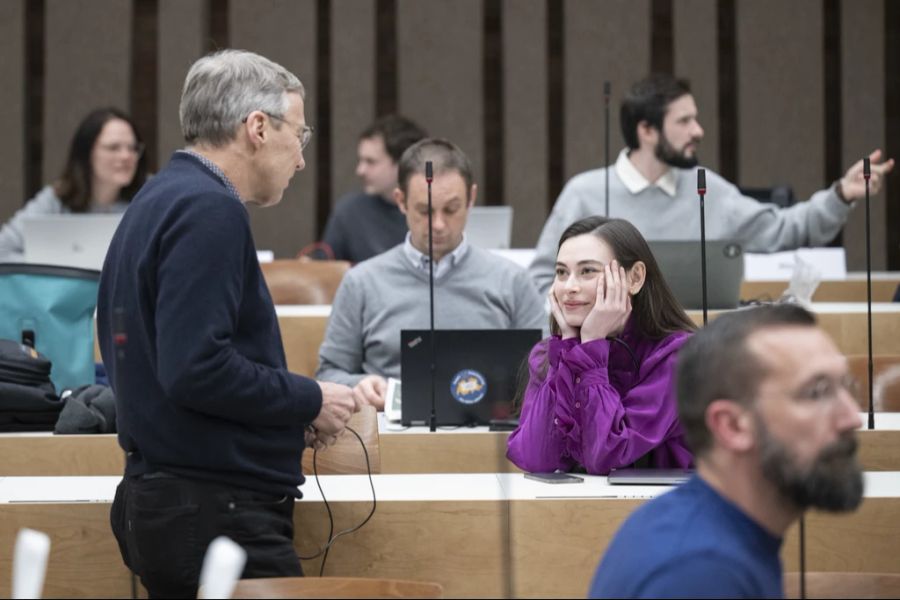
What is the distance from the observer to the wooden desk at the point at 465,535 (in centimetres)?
240

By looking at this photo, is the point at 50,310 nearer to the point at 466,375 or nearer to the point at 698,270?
the point at 466,375

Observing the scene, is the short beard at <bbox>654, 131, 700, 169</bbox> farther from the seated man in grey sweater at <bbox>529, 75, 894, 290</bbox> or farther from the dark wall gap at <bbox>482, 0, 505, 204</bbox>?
the dark wall gap at <bbox>482, 0, 505, 204</bbox>

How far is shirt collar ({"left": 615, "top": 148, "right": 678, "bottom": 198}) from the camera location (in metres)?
4.88

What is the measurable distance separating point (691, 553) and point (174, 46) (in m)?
6.79

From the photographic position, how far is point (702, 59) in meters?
7.80

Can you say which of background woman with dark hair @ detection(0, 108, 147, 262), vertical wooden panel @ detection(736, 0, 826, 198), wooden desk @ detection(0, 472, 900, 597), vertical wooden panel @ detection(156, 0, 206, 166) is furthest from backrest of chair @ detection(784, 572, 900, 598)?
Answer: vertical wooden panel @ detection(156, 0, 206, 166)

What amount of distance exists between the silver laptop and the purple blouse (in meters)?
2.45

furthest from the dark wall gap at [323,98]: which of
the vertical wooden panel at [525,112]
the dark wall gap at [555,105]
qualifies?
the dark wall gap at [555,105]

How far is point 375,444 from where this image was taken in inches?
110

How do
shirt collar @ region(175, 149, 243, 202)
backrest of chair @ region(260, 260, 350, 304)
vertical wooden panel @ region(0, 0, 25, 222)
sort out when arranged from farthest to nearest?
vertical wooden panel @ region(0, 0, 25, 222) < backrest of chair @ region(260, 260, 350, 304) < shirt collar @ region(175, 149, 243, 202)

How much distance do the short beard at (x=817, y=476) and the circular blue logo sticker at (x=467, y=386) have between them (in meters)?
1.78

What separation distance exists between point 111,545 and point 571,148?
5624mm

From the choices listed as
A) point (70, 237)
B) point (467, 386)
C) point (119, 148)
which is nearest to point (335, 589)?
point (467, 386)

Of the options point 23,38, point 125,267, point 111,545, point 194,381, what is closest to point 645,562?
point 194,381
